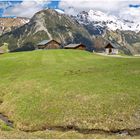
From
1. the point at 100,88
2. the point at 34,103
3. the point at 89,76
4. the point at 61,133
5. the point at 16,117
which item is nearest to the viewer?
the point at 61,133

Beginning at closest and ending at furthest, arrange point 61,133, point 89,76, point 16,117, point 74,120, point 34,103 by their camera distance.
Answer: point 61,133 → point 74,120 → point 16,117 → point 34,103 → point 89,76

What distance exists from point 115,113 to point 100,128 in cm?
358

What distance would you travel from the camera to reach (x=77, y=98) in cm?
4881

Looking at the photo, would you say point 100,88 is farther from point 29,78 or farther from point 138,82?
point 29,78

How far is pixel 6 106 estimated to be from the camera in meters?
51.5

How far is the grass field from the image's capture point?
133 feet

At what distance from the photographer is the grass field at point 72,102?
40.6m

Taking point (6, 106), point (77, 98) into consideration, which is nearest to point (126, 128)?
point (77, 98)

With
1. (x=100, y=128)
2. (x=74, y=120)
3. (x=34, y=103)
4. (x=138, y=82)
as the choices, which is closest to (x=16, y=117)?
(x=34, y=103)

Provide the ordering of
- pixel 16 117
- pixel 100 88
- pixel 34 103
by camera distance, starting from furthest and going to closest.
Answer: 1. pixel 100 88
2. pixel 34 103
3. pixel 16 117

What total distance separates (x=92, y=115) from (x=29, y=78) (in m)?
27.4

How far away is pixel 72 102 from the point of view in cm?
4731

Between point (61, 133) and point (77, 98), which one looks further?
point (77, 98)

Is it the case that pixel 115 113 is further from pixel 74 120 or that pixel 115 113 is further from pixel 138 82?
pixel 138 82
